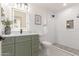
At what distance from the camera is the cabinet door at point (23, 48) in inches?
71.0

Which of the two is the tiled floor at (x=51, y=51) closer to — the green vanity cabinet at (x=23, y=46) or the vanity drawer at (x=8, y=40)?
the green vanity cabinet at (x=23, y=46)

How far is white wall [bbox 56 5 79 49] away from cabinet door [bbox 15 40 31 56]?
661 mm

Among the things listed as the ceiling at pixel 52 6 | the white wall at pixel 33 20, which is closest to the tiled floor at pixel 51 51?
the white wall at pixel 33 20

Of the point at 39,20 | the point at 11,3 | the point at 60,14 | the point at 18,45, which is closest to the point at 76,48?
the point at 60,14

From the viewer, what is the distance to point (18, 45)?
5.91 ft

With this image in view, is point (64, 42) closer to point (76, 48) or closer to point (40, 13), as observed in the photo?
point (76, 48)

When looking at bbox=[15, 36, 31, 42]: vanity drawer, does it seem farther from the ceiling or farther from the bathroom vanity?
the ceiling

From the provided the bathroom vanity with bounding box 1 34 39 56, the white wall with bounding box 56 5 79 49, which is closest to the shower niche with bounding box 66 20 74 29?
the white wall with bounding box 56 5 79 49

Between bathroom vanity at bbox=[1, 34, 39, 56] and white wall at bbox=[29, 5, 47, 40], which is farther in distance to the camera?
white wall at bbox=[29, 5, 47, 40]

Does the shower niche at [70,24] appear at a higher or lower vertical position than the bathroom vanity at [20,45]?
higher

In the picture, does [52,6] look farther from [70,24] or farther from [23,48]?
[23,48]

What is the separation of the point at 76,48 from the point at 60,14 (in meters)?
0.79

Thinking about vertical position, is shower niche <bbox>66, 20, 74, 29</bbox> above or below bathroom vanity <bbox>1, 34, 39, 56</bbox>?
above

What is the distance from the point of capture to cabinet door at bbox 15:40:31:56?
1803 mm
